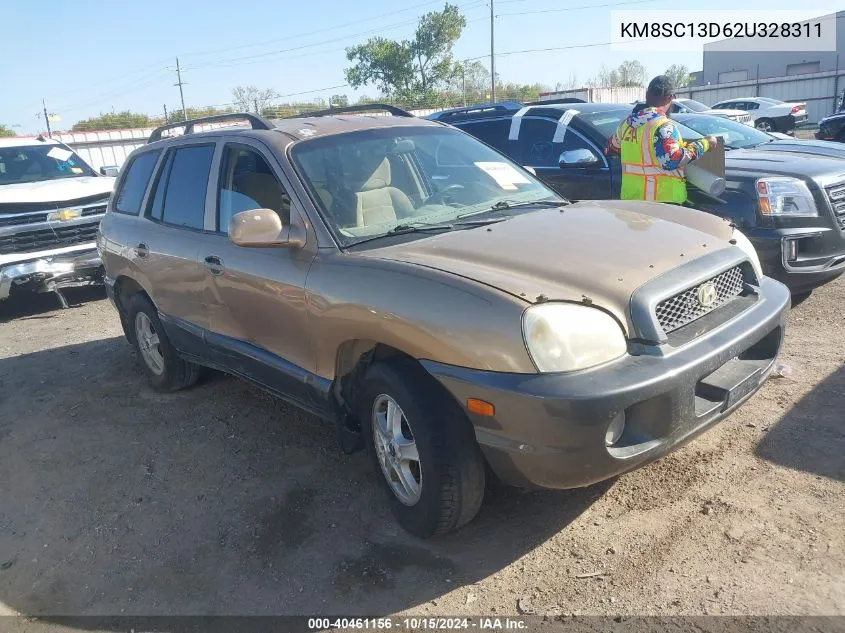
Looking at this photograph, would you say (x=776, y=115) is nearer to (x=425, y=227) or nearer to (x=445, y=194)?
(x=445, y=194)

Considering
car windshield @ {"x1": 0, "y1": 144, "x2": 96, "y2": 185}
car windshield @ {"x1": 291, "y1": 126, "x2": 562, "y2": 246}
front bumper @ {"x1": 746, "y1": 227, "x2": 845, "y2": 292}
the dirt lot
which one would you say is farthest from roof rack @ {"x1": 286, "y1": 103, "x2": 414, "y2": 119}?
car windshield @ {"x1": 0, "y1": 144, "x2": 96, "y2": 185}

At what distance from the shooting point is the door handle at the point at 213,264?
13.1 feet

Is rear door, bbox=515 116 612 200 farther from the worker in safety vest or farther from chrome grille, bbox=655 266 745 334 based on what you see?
chrome grille, bbox=655 266 745 334

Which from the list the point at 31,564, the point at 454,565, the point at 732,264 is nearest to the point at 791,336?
the point at 732,264

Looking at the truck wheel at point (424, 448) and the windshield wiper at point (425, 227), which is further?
the windshield wiper at point (425, 227)

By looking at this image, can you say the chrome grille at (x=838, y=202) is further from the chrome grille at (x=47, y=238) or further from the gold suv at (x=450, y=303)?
the chrome grille at (x=47, y=238)

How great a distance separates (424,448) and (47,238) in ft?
23.1

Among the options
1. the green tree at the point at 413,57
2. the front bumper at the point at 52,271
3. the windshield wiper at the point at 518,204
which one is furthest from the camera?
the green tree at the point at 413,57

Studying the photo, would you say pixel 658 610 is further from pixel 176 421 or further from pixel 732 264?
pixel 176 421

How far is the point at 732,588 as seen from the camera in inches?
102

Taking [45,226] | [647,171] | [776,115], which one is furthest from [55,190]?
[776,115]

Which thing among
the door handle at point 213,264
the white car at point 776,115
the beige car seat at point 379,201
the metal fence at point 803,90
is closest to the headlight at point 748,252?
the beige car seat at point 379,201

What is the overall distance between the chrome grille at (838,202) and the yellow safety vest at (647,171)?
1.07 meters

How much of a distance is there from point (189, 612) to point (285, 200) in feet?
6.48
